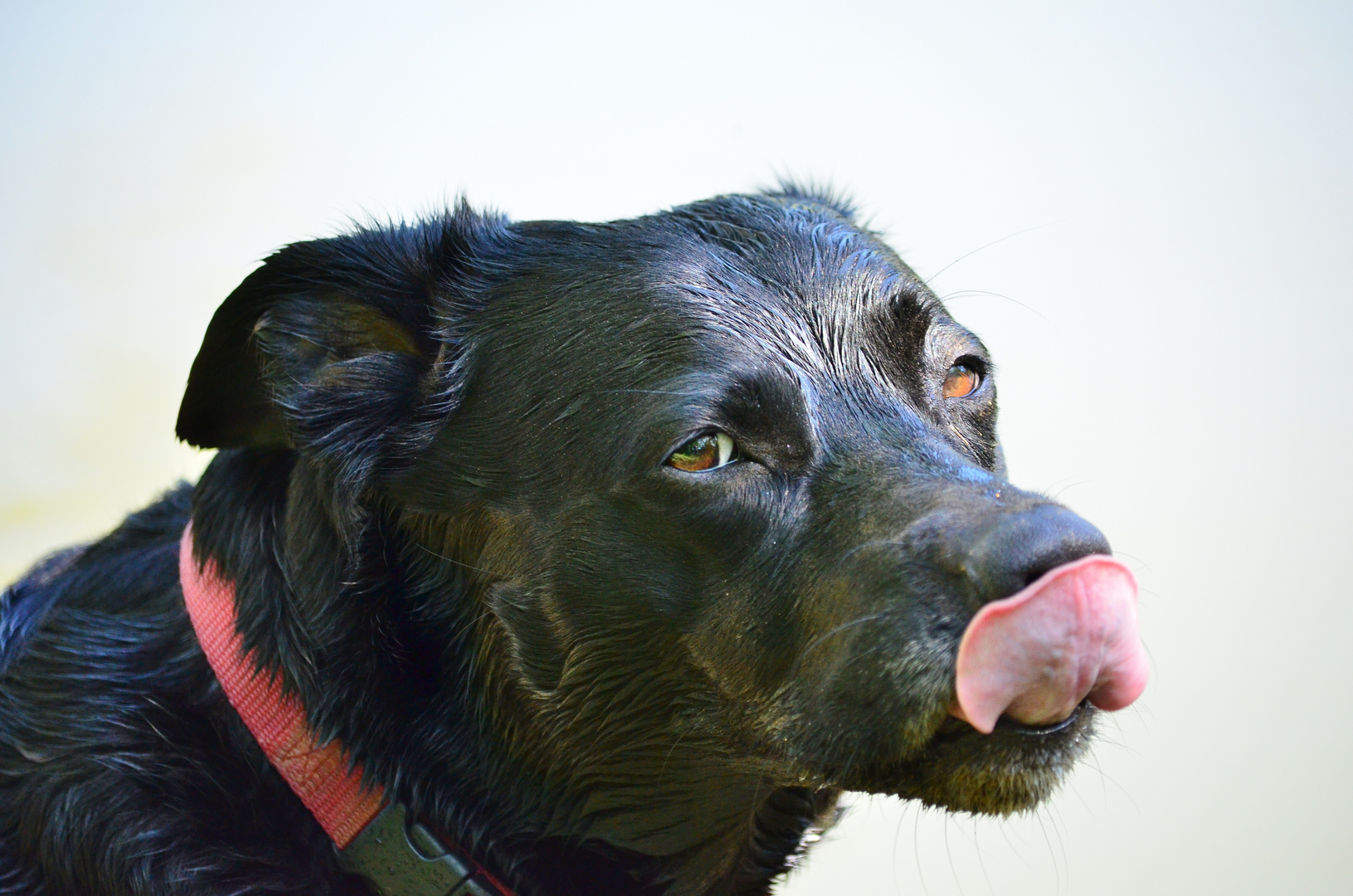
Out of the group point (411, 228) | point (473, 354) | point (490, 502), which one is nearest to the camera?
point (490, 502)

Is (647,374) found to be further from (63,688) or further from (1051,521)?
(63,688)

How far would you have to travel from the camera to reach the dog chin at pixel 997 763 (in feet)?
5.58

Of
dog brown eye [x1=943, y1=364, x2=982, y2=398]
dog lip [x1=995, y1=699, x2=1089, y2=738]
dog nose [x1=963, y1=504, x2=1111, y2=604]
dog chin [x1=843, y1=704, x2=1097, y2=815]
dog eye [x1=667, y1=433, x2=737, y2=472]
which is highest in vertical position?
dog brown eye [x1=943, y1=364, x2=982, y2=398]

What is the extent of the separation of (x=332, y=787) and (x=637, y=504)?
2.47ft

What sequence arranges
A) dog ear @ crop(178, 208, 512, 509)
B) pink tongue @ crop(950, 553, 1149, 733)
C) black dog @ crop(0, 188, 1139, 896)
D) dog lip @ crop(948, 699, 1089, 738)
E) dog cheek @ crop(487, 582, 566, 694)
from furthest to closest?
1. dog ear @ crop(178, 208, 512, 509)
2. dog cheek @ crop(487, 582, 566, 694)
3. black dog @ crop(0, 188, 1139, 896)
4. dog lip @ crop(948, 699, 1089, 738)
5. pink tongue @ crop(950, 553, 1149, 733)

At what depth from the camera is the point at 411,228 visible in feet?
7.89

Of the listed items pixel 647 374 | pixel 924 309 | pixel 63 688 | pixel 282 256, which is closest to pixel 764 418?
pixel 647 374

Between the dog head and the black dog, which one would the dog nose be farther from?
the black dog

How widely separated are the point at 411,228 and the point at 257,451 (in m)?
0.53

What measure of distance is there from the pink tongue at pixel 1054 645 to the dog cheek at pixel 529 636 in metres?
0.74

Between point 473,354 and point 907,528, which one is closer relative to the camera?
point 907,528

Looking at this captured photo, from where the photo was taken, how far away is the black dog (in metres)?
1.93

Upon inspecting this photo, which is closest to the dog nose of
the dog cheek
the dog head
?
the dog head

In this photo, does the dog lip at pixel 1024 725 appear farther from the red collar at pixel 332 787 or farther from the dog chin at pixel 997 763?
the red collar at pixel 332 787
